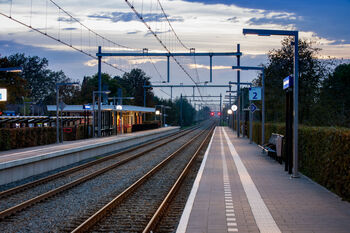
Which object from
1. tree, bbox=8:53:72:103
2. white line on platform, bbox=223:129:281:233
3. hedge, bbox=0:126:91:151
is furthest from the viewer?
tree, bbox=8:53:72:103

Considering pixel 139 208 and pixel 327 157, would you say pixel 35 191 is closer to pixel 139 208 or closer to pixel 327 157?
pixel 139 208

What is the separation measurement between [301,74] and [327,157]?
797 inches

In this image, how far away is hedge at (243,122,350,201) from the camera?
9.36m

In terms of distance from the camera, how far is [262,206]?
8.98 m

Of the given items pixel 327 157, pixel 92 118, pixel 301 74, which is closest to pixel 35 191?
pixel 327 157

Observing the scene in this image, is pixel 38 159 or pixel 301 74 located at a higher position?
pixel 301 74

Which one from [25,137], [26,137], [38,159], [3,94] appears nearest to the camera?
[38,159]

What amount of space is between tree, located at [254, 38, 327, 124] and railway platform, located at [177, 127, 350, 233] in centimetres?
1702

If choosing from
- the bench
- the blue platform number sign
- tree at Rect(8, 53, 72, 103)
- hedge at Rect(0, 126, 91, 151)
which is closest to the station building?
hedge at Rect(0, 126, 91, 151)

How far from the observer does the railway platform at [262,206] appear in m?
7.28

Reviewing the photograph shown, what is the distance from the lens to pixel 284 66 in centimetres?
3128

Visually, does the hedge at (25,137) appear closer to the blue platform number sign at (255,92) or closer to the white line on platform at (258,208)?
the white line on platform at (258,208)

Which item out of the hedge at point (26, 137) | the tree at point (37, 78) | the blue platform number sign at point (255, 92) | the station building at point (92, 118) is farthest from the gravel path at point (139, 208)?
the tree at point (37, 78)

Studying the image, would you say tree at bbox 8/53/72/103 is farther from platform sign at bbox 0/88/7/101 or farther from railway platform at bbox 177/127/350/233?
railway platform at bbox 177/127/350/233
